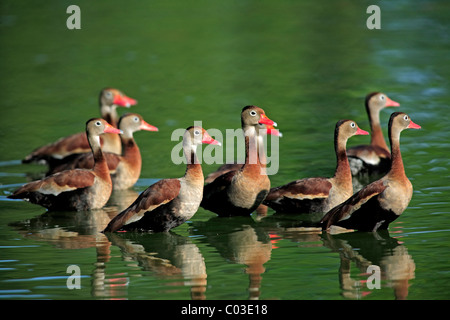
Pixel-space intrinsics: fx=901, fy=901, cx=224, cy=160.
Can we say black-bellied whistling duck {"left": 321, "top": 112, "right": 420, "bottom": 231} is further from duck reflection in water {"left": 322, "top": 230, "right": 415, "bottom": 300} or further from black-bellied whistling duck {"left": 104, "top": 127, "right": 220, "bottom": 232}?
black-bellied whistling duck {"left": 104, "top": 127, "right": 220, "bottom": 232}

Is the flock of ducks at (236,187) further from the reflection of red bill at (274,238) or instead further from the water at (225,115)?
the reflection of red bill at (274,238)

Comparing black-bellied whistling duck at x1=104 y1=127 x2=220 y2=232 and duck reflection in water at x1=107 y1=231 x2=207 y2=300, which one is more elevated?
black-bellied whistling duck at x1=104 y1=127 x2=220 y2=232

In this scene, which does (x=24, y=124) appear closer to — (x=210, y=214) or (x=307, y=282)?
(x=210, y=214)

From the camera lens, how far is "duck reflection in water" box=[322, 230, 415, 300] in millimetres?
8078

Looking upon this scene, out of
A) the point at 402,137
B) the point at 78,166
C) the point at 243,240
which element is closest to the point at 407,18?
the point at 402,137

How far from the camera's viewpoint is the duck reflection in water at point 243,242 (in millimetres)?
8734

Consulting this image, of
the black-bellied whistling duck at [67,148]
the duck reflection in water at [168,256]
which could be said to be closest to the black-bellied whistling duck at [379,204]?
the duck reflection in water at [168,256]

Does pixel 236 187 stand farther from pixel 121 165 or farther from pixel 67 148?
pixel 67 148

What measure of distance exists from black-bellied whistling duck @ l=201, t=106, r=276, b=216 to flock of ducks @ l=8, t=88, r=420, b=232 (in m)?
0.01

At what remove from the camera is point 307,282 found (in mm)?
8273

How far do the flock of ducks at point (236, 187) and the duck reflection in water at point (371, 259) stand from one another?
17 centimetres

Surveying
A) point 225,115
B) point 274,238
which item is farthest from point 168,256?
point 225,115

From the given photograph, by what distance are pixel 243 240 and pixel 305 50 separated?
1379 centimetres

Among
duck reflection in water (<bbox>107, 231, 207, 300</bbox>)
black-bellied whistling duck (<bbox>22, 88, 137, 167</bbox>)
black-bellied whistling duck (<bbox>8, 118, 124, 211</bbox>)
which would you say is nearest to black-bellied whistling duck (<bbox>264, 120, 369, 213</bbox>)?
duck reflection in water (<bbox>107, 231, 207, 300</bbox>)
